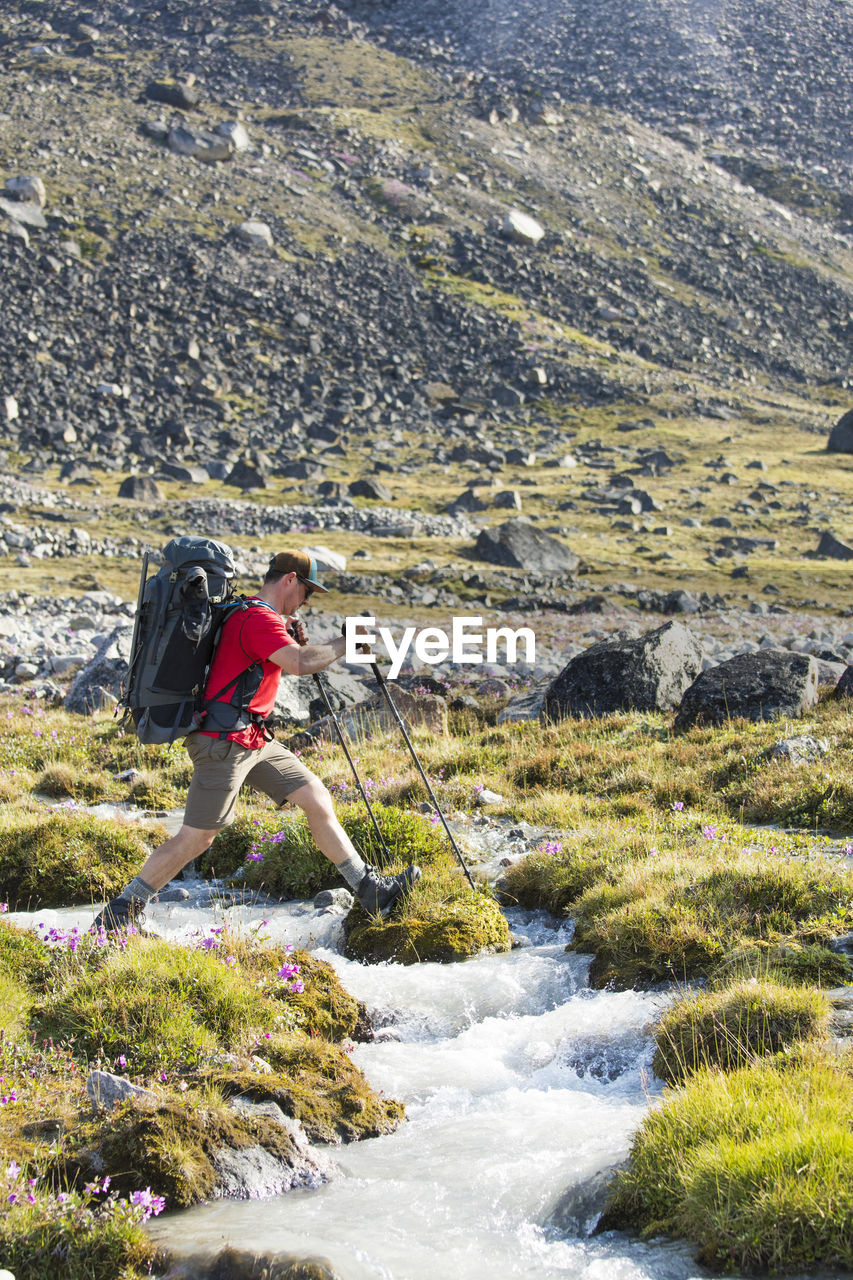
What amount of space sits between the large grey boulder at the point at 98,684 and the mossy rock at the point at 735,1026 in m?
12.4

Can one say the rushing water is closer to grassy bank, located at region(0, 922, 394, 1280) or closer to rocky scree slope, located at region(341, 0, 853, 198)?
grassy bank, located at region(0, 922, 394, 1280)

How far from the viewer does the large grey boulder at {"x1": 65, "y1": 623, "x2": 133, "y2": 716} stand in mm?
16484

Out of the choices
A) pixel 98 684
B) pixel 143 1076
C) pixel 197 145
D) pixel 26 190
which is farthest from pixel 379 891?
pixel 197 145

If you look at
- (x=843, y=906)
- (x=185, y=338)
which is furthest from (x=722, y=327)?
(x=843, y=906)

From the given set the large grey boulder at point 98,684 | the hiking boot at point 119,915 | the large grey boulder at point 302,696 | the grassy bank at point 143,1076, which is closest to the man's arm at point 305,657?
the grassy bank at point 143,1076

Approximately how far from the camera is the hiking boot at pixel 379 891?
7352 millimetres

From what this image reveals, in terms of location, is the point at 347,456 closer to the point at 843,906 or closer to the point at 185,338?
the point at 185,338

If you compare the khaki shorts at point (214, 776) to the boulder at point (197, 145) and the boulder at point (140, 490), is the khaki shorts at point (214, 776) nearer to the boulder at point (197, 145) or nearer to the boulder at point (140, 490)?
the boulder at point (140, 490)

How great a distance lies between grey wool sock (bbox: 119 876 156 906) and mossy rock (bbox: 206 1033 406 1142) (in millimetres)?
1578

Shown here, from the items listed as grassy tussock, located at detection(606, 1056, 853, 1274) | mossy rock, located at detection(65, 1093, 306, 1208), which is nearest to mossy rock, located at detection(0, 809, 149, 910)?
mossy rock, located at detection(65, 1093, 306, 1208)

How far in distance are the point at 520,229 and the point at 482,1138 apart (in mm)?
100614

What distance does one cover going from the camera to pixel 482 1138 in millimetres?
4887

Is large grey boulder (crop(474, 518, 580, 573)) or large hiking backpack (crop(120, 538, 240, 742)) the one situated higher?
large hiking backpack (crop(120, 538, 240, 742))

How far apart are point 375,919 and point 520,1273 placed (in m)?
3.67
